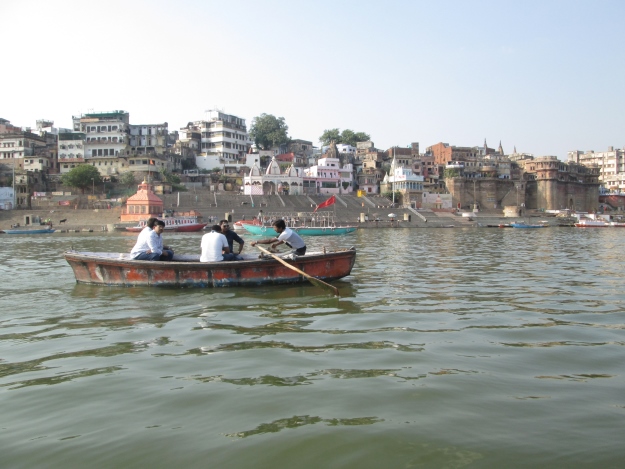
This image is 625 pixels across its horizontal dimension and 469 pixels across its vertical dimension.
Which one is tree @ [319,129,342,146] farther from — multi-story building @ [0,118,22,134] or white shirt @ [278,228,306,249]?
white shirt @ [278,228,306,249]

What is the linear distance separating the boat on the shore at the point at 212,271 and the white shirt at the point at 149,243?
39cm

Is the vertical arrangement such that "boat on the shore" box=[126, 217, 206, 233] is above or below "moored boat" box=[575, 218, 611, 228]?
above

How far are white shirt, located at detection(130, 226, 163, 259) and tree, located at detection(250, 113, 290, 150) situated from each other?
7611cm

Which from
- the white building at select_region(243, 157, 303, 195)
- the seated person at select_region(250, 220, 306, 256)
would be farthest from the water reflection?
the white building at select_region(243, 157, 303, 195)

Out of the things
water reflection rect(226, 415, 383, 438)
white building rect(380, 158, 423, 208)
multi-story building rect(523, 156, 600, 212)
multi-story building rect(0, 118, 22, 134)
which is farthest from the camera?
multi-story building rect(523, 156, 600, 212)

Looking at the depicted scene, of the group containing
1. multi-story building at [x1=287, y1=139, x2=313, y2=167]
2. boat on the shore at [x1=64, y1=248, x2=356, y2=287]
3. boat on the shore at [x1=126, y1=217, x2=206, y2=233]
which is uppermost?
multi-story building at [x1=287, y1=139, x2=313, y2=167]

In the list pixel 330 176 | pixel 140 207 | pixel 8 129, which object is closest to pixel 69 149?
pixel 8 129

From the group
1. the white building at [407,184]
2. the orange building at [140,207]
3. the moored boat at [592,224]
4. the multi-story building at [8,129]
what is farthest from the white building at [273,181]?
the moored boat at [592,224]

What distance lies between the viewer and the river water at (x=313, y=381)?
14.6 feet

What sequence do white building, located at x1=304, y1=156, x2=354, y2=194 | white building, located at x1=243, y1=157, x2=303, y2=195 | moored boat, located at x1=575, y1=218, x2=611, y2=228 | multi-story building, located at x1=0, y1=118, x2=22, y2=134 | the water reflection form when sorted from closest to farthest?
the water reflection
moored boat, located at x1=575, y1=218, x2=611, y2=228
white building, located at x1=243, y1=157, x2=303, y2=195
multi-story building, located at x1=0, y1=118, x2=22, y2=134
white building, located at x1=304, y1=156, x2=354, y2=194

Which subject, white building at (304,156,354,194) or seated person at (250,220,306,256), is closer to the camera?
seated person at (250,220,306,256)

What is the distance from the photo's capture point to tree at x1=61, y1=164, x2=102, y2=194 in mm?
60219

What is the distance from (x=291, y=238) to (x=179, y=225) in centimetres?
3730

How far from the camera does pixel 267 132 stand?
290ft
